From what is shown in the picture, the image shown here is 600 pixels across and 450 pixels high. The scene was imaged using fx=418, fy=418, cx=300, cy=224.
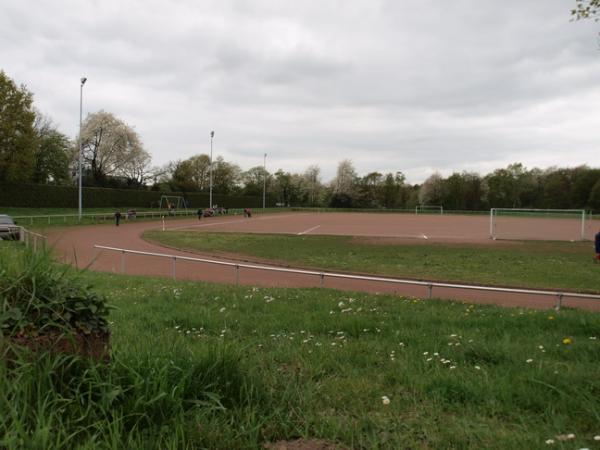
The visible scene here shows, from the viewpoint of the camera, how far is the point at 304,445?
2277 mm

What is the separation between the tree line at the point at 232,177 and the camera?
40.6m

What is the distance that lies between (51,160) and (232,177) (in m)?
48.7

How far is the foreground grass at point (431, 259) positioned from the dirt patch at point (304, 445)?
11.3 metres

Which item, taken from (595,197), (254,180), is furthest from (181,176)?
(595,197)

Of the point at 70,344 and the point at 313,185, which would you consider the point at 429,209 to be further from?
the point at 70,344

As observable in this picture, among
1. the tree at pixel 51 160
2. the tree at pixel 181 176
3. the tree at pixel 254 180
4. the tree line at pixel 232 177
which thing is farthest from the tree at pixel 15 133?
the tree at pixel 254 180

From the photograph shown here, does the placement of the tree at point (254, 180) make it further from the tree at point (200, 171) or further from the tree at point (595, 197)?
the tree at point (595, 197)

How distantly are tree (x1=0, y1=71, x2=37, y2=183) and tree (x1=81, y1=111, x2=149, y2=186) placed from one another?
25.0m

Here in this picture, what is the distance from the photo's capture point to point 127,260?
1741cm

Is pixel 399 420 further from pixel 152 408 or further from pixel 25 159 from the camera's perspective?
pixel 25 159

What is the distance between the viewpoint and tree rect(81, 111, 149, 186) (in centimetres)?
6706

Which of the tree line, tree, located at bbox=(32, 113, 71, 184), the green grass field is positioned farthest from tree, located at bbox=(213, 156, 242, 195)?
the green grass field

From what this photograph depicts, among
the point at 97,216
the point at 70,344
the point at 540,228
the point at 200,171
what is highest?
the point at 200,171

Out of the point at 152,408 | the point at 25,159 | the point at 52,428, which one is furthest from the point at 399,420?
the point at 25,159
